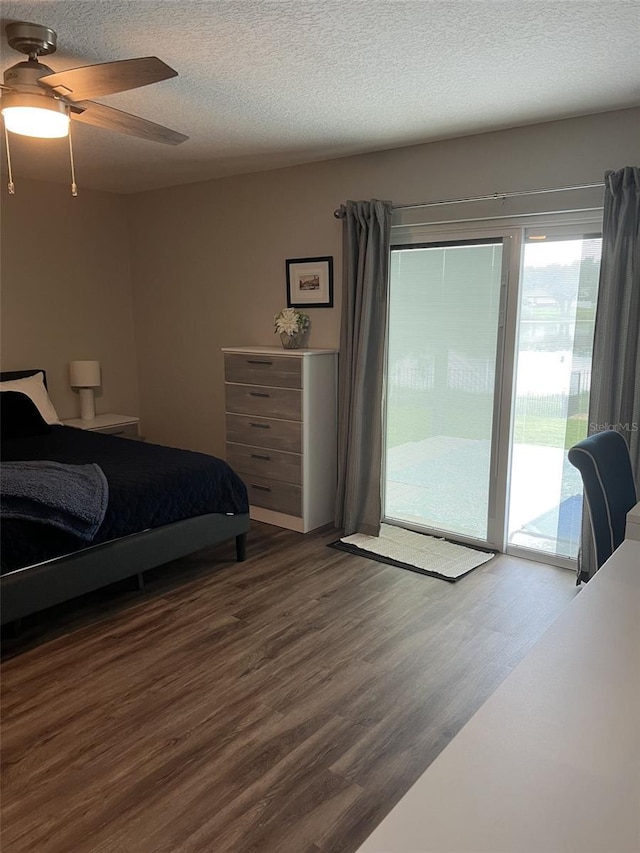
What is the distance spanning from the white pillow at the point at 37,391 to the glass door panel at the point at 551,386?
11.4 feet

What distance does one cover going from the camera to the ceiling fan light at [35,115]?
2.29 metres

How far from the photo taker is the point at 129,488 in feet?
10.4

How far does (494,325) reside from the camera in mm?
3803

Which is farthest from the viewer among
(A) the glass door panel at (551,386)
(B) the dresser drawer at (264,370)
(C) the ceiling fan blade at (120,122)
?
(B) the dresser drawer at (264,370)

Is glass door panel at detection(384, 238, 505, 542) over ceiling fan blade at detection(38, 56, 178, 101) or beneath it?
beneath

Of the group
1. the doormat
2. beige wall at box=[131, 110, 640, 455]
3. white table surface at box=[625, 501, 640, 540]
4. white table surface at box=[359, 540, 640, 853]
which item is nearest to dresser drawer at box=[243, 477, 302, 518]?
the doormat

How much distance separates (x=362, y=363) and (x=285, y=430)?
701 mm

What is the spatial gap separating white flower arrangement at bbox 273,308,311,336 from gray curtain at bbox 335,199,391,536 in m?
0.33

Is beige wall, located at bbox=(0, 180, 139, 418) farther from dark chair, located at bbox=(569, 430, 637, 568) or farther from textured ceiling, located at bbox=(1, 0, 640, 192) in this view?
dark chair, located at bbox=(569, 430, 637, 568)

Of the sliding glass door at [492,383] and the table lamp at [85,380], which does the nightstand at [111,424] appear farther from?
the sliding glass door at [492,383]

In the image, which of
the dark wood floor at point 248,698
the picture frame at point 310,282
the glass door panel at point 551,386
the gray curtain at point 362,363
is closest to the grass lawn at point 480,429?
the glass door panel at point 551,386

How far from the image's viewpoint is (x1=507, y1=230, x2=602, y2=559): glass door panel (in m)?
3.50

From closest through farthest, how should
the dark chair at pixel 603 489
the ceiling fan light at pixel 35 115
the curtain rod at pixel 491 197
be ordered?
the dark chair at pixel 603 489, the ceiling fan light at pixel 35 115, the curtain rod at pixel 491 197

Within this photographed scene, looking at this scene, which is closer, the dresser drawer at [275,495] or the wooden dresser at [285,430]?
the wooden dresser at [285,430]
